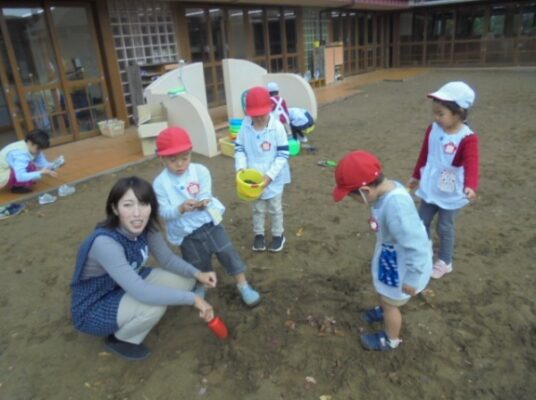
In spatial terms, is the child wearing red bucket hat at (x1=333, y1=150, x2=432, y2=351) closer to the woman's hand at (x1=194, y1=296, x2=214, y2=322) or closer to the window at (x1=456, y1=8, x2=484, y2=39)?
the woman's hand at (x1=194, y1=296, x2=214, y2=322)

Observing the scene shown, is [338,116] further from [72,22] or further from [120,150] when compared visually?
[72,22]

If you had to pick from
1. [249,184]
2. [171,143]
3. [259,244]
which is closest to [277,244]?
[259,244]

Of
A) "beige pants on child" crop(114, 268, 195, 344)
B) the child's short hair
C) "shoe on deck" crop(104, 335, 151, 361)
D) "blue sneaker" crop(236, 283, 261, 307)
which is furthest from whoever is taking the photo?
the child's short hair

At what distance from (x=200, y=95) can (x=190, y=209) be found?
5355mm

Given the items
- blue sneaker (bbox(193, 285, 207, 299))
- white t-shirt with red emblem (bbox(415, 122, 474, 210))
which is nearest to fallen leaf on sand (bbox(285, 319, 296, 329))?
blue sneaker (bbox(193, 285, 207, 299))

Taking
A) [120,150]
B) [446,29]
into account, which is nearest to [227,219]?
[120,150]

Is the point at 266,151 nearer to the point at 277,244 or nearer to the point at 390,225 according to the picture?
the point at 277,244

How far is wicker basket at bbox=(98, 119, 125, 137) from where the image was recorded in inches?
296

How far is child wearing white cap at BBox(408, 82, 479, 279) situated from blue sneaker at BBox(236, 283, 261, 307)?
1.24 metres

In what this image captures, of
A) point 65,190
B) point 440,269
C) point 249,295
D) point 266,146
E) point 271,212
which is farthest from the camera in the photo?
point 65,190

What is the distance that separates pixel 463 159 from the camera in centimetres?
246

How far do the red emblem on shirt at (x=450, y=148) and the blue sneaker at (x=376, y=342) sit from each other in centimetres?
116

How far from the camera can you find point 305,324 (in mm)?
2459

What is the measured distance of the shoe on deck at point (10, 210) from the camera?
4418 millimetres
